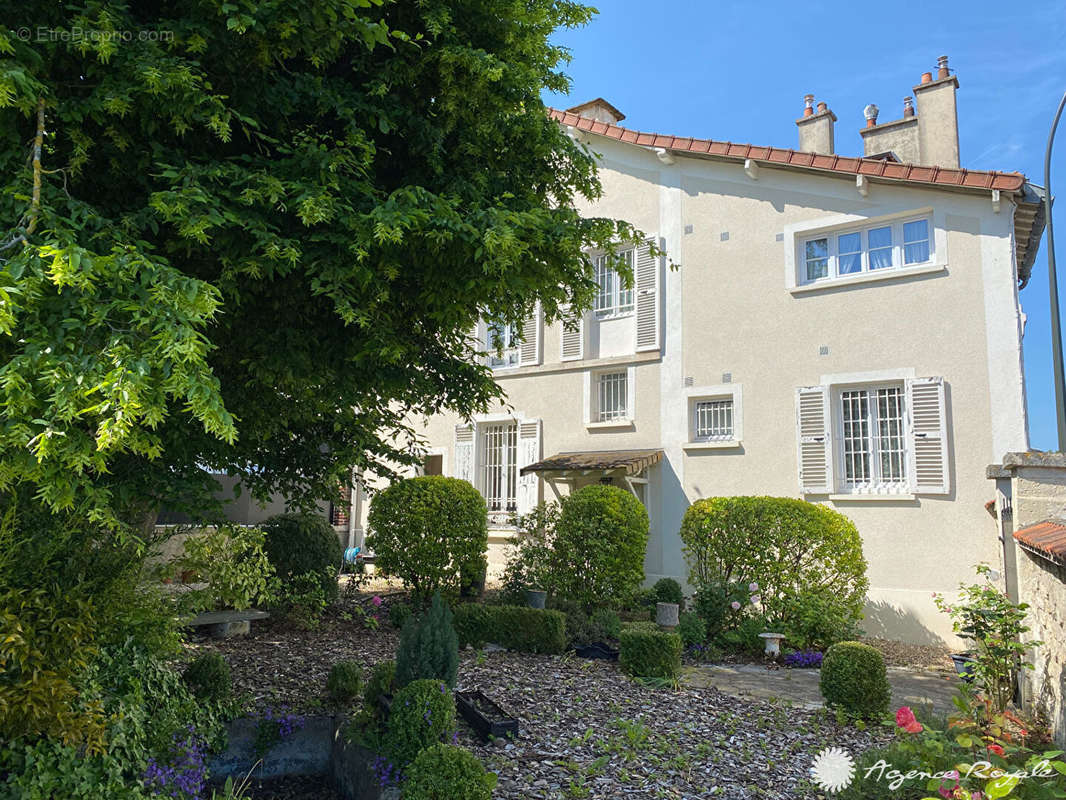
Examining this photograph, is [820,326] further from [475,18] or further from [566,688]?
[475,18]

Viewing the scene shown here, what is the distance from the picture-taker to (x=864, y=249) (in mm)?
11672

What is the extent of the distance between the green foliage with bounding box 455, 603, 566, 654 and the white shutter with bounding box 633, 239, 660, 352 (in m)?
6.45

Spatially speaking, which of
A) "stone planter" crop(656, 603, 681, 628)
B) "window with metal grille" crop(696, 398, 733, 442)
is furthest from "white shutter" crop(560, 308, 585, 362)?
"stone planter" crop(656, 603, 681, 628)

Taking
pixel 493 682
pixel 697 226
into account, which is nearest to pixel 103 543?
pixel 493 682

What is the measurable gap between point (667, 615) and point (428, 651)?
548 cm

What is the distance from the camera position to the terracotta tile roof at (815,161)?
10305mm

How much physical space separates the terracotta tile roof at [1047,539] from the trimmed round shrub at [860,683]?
152cm

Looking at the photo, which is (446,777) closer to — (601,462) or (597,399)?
(601,462)

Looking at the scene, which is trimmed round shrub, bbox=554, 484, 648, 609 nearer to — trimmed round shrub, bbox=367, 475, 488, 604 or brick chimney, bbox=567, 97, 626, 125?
trimmed round shrub, bbox=367, 475, 488, 604

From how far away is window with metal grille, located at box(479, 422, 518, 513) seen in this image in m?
15.5

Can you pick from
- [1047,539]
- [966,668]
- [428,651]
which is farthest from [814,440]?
[428,651]

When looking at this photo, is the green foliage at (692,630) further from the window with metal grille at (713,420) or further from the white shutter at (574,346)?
the white shutter at (574,346)

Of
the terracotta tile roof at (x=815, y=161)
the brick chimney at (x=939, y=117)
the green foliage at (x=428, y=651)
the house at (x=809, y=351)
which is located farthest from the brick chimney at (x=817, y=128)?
the green foliage at (x=428, y=651)

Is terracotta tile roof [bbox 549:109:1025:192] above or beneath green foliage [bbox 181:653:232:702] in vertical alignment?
above
